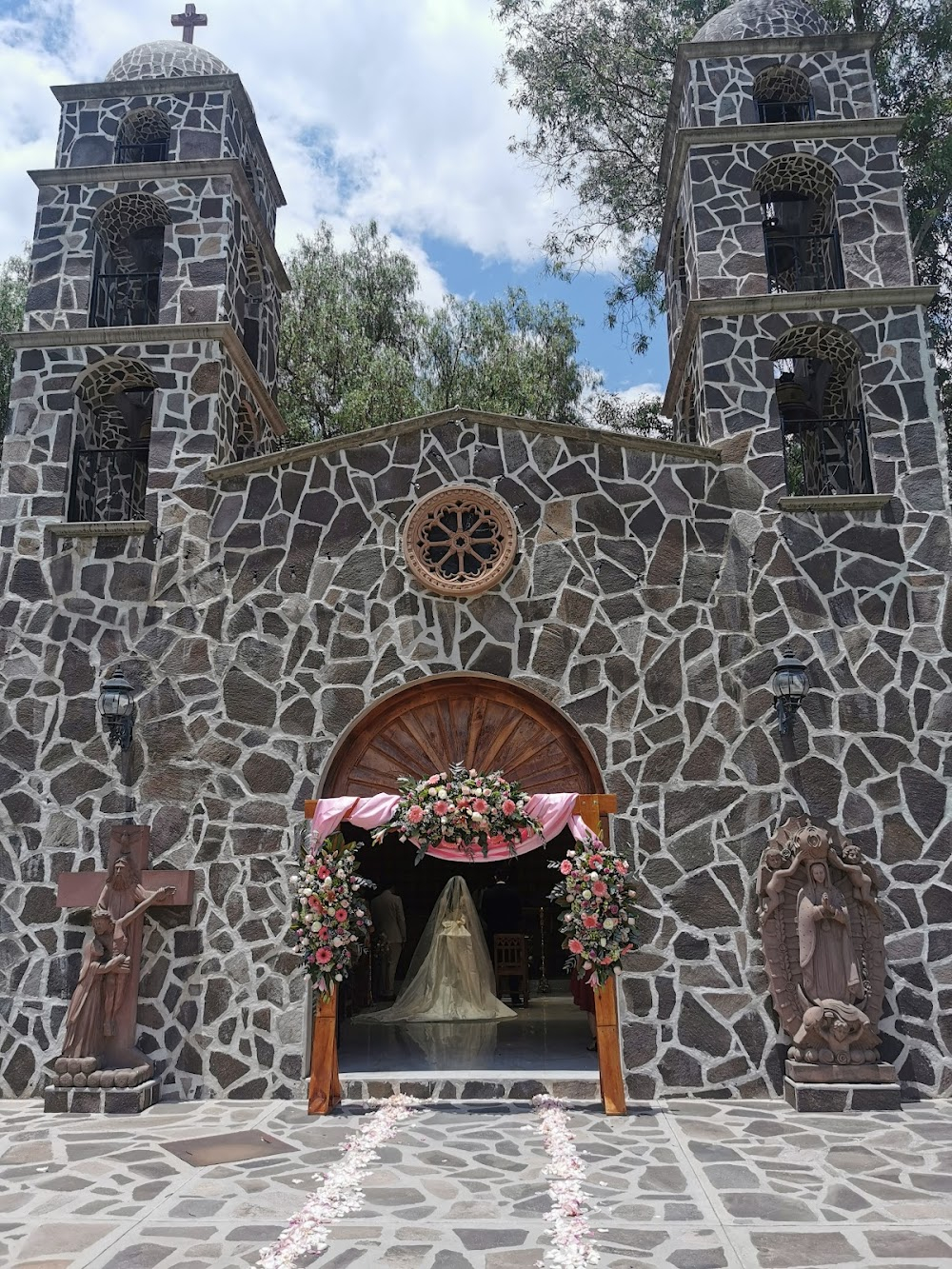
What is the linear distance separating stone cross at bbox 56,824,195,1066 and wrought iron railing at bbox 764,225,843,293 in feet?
30.5

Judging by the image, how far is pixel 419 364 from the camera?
21531 millimetres

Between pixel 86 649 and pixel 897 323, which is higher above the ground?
pixel 897 323

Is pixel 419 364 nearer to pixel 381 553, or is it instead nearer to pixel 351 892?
pixel 381 553

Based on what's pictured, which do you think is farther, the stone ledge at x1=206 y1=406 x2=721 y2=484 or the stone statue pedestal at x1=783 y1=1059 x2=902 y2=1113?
the stone ledge at x1=206 y1=406 x2=721 y2=484

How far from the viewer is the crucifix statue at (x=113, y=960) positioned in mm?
8969

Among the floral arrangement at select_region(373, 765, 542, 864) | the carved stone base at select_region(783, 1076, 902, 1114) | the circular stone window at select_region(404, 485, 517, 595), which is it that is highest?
the circular stone window at select_region(404, 485, 517, 595)

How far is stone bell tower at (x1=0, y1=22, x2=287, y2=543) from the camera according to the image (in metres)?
11.0

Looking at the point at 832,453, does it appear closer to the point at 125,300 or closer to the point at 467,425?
the point at 467,425

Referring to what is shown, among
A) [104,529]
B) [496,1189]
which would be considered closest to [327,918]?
[496,1189]

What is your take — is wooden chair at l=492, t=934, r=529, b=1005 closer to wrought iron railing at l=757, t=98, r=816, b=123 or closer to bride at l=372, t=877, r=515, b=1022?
bride at l=372, t=877, r=515, b=1022

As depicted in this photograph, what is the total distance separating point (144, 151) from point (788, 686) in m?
10.2

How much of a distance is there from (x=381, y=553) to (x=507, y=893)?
7566mm

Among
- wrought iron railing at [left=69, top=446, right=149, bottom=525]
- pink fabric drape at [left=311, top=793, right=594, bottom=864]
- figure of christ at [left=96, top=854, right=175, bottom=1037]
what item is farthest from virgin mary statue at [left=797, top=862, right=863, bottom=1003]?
wrought iron railing at [left=69, top=446, right=149, bottom=525]

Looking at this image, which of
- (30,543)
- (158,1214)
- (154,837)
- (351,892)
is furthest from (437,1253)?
(30,543)
